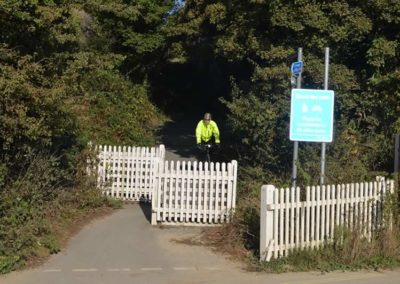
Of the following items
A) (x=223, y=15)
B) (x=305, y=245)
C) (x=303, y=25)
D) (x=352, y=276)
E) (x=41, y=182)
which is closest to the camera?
(x=352, y=276)

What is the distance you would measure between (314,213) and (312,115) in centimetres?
152

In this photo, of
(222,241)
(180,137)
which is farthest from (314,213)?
(180,137)

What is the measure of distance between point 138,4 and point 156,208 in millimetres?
17933

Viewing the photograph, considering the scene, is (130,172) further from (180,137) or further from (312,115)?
(180,137)

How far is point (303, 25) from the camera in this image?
Result: 14.1 m

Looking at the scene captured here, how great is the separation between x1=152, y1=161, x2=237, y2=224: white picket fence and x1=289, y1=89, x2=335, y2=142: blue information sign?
1.79 metres

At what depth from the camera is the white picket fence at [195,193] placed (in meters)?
10.4

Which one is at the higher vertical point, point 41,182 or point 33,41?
point 33,41

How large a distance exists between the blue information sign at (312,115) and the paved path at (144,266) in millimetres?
2065

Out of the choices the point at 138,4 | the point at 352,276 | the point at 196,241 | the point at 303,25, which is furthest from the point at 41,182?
the point at 138,4

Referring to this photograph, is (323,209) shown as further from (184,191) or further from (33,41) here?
(33,41)

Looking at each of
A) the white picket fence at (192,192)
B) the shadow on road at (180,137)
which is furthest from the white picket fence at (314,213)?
the shadow on road at (180,137)

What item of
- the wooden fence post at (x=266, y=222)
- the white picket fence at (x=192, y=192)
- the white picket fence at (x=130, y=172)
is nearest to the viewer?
the wooden fence post at (x=266, y=222)

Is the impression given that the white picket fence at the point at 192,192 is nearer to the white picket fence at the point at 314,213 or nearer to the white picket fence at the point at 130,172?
the white picket fence at the point at 314,213
